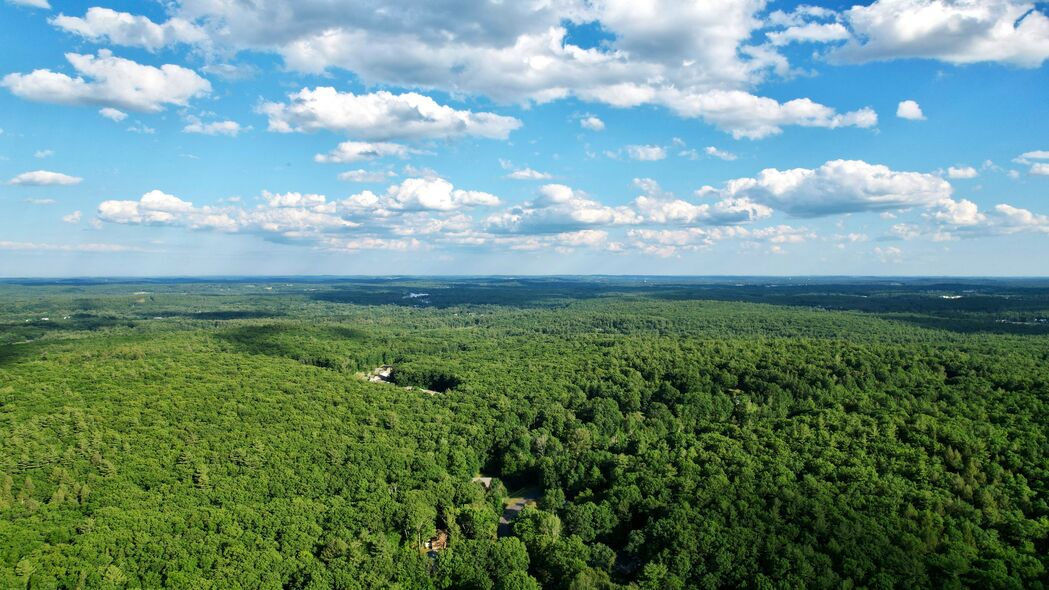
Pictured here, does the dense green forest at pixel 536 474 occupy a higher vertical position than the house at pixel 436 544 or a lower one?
higher

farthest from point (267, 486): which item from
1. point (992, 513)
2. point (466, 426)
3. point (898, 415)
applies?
point (898, 415)

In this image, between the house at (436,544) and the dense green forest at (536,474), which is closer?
the dense green forest at (536,474)

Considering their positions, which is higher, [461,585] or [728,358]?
[728,358]

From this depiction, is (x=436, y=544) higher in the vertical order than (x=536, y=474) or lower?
lower

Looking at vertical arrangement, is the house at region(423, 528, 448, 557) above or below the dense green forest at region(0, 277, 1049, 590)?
below

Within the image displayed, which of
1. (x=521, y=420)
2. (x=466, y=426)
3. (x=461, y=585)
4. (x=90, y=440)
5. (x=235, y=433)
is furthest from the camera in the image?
(x=521, y=420)

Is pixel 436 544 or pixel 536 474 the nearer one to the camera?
pixel 436 544

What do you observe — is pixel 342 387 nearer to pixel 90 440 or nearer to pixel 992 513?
pixel 90 440

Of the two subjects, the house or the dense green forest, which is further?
the house
